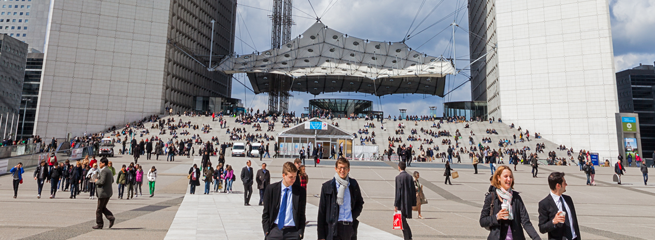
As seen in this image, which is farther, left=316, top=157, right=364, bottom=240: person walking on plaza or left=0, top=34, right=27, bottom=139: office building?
left=0, top=34, right=27, bottom=139: office building

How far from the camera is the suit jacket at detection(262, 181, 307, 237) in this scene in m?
3.95

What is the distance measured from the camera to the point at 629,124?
47375 mm

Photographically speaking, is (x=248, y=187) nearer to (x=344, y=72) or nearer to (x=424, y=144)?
(x=424, y=144)

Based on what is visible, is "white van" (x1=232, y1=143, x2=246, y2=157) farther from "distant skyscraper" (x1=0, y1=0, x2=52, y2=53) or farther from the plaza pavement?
"distant skyscraper" (x1=0, y1=0, x2=52, y2=53)

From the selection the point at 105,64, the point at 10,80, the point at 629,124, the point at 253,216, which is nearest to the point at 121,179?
the point at 253,216

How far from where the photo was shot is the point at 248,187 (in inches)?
480

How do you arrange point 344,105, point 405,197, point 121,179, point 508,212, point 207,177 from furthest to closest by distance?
point 344,105, point 207,177, point 121,179, point 405,197, point 508,212

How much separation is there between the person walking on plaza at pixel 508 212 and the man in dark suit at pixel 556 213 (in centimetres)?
25

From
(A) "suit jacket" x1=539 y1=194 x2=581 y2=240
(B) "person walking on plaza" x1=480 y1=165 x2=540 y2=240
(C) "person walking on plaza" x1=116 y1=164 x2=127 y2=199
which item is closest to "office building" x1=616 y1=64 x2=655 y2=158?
(C) "person walking on plaza" x1=116 y1=164 x2=127 y2=199

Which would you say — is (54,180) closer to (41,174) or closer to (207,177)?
(41,174)

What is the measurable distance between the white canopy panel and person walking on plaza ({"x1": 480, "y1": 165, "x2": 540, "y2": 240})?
5497 centimetres

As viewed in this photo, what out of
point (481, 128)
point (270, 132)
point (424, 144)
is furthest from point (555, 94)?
point (270, 132)

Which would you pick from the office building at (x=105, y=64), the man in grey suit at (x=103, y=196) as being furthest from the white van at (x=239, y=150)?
the man in grey suit at (x=103, y=196)

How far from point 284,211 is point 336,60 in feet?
187
